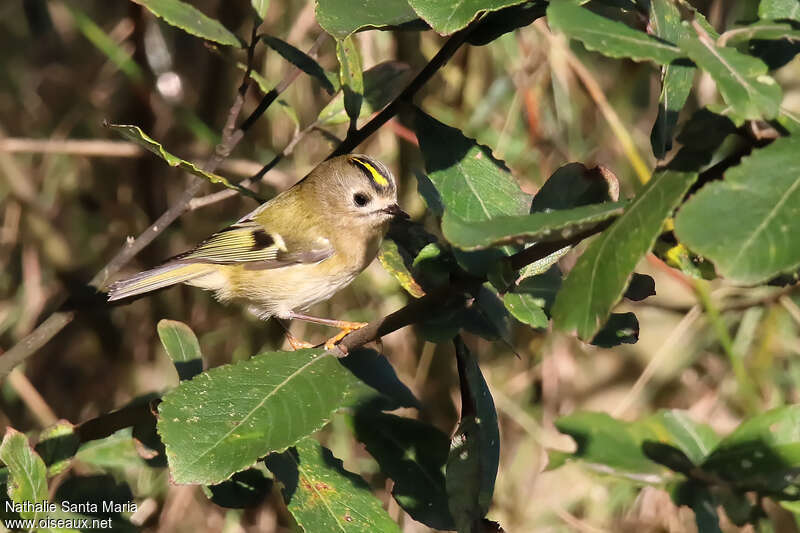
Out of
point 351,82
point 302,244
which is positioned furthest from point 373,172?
point 351,82

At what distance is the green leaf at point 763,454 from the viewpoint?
1177 millimetres

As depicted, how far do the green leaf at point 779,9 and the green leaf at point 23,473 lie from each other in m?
1.11

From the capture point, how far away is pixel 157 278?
2.14m

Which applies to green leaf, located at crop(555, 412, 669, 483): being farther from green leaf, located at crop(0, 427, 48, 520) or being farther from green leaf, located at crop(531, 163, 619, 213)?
green leaf, located at crop(0, 427, 48, 520)

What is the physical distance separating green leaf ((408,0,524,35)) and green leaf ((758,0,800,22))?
10.5 inches

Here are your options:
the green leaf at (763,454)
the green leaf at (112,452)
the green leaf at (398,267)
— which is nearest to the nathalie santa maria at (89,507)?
the green leaf at (112,452)

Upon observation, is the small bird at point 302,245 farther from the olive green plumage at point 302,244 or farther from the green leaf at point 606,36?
the green leaf at point 606,36

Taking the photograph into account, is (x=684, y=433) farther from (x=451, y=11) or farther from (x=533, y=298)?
(x=451, y=11)

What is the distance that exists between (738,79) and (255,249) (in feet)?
5.59

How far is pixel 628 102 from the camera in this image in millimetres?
3174

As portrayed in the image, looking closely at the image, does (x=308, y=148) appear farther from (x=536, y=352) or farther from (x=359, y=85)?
(x=359, y=85)

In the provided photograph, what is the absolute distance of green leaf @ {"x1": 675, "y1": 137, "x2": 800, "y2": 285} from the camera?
0.74 metres

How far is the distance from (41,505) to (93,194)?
5.77ft

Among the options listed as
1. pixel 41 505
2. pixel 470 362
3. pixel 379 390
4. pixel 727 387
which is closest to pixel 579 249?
pixel 727 387
